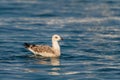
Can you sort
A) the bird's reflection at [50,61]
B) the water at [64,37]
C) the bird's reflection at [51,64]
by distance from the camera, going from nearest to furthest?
the water at [64,37], the bird's reflection at [51,64], the bird's reflection at [50,61]

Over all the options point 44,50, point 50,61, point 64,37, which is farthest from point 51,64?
point 64,37

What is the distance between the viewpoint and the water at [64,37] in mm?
24672

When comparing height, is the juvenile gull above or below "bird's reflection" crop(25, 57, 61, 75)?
above

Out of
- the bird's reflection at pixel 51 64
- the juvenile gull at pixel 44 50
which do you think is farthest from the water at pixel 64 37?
the juvenile gull at pixel 44 50

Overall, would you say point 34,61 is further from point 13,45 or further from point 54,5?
point 54,5

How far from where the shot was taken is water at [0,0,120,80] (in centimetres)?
2467

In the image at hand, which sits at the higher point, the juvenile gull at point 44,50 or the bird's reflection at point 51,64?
the juvenile gull at point 44,50

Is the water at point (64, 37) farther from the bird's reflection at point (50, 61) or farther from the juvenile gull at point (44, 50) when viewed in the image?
the juvenile gull at point (44, 50)

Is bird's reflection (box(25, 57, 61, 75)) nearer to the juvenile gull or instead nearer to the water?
the water

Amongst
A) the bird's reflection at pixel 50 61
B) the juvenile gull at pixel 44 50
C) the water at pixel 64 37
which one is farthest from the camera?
the juvenile gull at pixel 44 50

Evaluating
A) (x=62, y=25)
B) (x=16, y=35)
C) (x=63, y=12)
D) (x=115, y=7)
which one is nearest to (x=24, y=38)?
(x=16, y=35)

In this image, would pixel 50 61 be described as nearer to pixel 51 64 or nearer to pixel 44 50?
pixel 51 64

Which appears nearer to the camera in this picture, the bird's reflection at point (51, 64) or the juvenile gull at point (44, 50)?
the bird's reflection at point (51, 64)

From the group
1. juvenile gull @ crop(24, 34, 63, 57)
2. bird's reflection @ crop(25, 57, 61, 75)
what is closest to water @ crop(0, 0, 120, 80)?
bird's reflection @ crop(25, 57, 61, 75)
